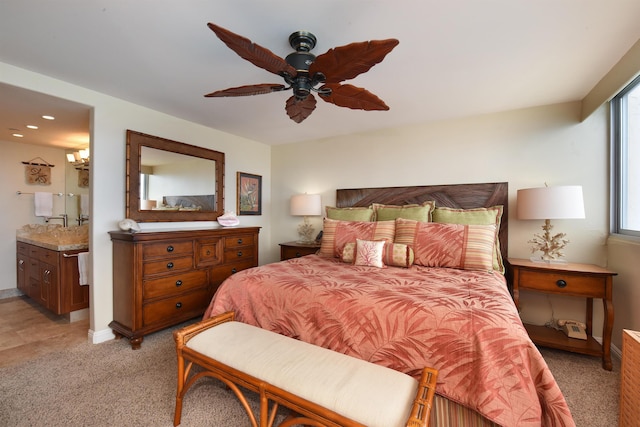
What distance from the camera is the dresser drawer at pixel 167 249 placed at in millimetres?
2419

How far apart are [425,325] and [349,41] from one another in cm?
174

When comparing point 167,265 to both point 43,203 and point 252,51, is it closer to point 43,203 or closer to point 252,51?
point 252,51

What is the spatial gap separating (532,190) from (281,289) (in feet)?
7.83

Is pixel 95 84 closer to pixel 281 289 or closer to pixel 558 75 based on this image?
pixel 281 289

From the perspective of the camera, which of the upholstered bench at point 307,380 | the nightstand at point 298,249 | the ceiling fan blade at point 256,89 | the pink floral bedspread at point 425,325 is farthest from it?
the nightstand at point 298,249

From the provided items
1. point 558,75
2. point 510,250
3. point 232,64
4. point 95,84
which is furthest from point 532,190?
point 95,84

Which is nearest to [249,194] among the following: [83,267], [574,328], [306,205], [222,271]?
[306,205]

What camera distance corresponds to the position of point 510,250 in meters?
2.85

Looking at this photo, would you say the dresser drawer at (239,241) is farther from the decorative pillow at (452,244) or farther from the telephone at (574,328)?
the telephone at (574,328)

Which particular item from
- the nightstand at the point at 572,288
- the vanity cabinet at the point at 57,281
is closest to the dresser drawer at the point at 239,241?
the vanity cabinet at the point at 57,281

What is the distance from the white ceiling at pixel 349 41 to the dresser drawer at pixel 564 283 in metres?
1.63

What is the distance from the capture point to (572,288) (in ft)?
7.22

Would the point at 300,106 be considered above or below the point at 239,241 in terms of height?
above

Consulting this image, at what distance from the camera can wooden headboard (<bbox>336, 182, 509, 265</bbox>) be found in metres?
2.87
